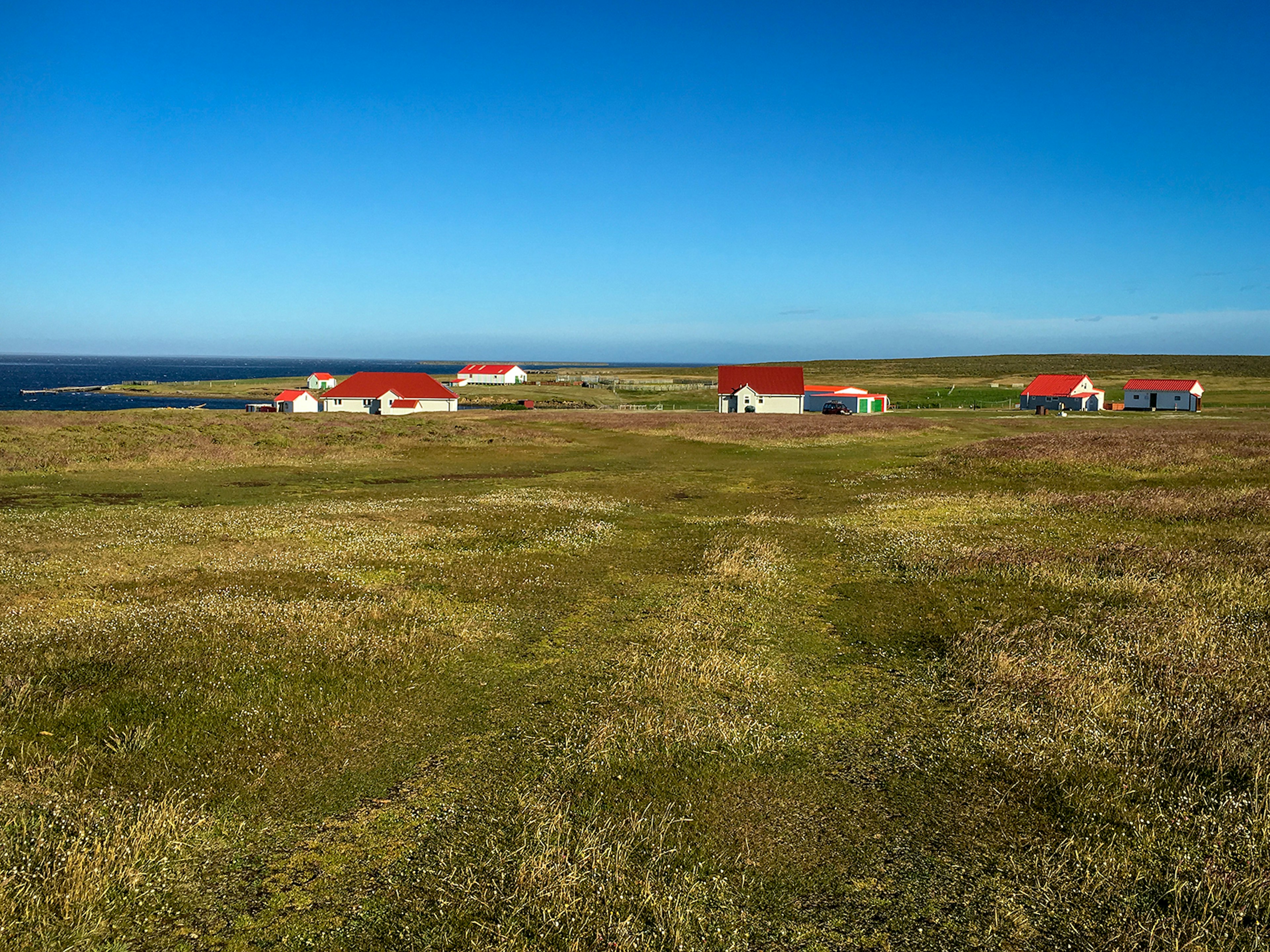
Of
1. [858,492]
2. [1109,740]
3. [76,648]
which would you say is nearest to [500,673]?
[76,648]

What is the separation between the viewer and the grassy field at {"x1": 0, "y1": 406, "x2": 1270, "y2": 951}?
7312 millimetres

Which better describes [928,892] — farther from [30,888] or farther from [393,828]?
[30,888]

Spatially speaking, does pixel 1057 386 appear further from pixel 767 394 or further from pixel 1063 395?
pixel 767 394

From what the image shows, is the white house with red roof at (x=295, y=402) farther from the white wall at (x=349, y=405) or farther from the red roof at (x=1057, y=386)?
the red roof at (x=1057, y=386)

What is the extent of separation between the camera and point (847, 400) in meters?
113

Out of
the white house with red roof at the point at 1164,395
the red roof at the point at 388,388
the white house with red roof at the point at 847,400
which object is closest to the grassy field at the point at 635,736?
the white house with red roof at the point at 847,400

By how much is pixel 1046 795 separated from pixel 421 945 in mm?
7596

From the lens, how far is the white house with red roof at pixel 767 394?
361ft

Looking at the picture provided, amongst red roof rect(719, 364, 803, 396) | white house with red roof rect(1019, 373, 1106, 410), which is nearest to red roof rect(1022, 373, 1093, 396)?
white house with red roof rect(1019, 373, 1106, 410)

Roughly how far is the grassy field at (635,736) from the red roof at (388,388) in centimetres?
8994

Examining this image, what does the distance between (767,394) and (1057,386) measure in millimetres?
47003

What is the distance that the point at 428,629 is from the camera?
1560cm

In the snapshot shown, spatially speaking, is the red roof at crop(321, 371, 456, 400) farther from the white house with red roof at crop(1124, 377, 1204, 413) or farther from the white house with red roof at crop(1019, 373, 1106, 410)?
the white house with red roof at crop(1124, 377, 1204, 413)

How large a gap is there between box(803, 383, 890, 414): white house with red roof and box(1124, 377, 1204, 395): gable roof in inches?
1477
